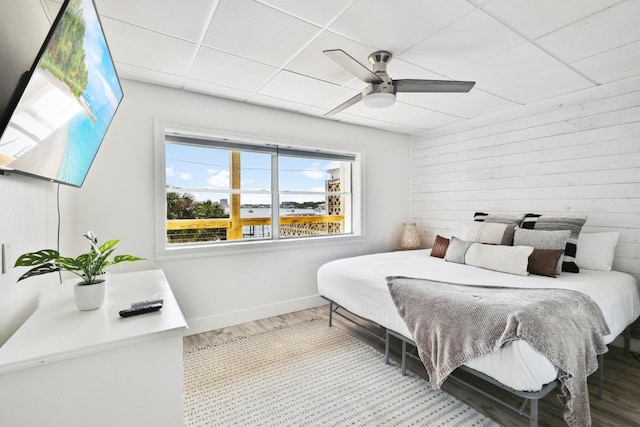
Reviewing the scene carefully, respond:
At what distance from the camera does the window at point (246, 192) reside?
120 inches

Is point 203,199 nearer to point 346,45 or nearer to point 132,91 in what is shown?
point 132,91

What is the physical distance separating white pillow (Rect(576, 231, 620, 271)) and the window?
2388mm

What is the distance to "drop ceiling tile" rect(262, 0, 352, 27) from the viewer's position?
1627mm

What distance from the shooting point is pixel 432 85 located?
6.73 ft

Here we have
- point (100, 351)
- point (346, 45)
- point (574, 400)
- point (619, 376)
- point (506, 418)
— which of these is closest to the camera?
point (100, 351)

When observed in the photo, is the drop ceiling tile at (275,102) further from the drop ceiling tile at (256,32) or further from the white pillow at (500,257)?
the white pillow at (500,257)

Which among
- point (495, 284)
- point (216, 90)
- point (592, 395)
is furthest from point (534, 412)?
point (216, 90)

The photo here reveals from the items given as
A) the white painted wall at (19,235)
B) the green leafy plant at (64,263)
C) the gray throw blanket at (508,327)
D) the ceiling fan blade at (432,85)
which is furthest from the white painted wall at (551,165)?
the white painted wall at (19,235)

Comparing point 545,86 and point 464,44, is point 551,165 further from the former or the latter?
point 464,44

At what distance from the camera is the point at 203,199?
321 cm

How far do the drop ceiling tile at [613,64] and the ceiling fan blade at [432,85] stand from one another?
1093mm

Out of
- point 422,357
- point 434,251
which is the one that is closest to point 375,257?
point 434,251

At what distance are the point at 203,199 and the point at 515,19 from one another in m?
3.02

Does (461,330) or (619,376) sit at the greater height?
(461,330)
